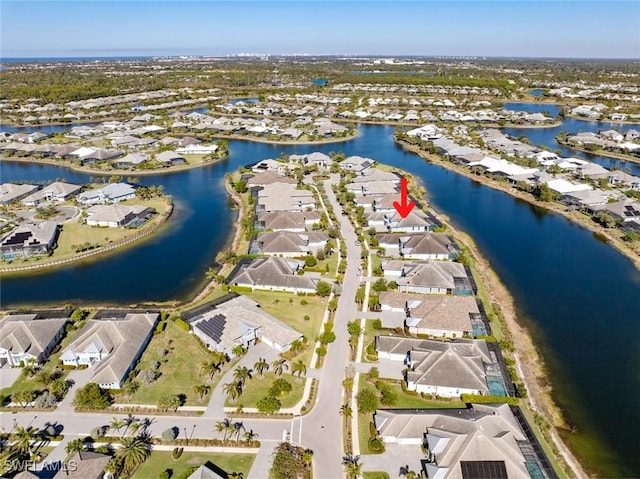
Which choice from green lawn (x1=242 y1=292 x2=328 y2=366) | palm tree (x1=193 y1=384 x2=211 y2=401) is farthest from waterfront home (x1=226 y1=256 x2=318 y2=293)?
palm tree (x1=193 y1=384 x2=211 y2=401)

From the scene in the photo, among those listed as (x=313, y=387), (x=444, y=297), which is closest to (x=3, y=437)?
(x=313, y=387)

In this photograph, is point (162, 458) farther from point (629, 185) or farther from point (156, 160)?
point (629, 185)

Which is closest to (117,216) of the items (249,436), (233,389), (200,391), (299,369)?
(200,391)

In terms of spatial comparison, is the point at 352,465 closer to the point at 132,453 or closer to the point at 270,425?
the point at 270,425

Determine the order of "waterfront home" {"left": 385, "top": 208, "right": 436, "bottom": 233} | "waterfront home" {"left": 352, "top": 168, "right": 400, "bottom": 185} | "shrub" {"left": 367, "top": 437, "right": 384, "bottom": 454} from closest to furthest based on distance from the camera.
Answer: "shrub" {"left": 367, "top": 437, "right": 384, "bottom": 454} < "waterfront home" {"left": 385, "top": 208, "right": 436, "bottom": 233} < "waterfront home" {"left": 352, "top": 168, "right": 400, "bottom": 185}

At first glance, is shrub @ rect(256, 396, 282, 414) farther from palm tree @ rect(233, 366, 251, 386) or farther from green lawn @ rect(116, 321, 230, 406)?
green lawn @ rect(116, 321, 230, 406)

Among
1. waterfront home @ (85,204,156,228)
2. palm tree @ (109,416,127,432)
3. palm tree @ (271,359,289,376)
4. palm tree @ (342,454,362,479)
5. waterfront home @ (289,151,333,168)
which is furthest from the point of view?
waterfront home @ (289,151,333,168)
